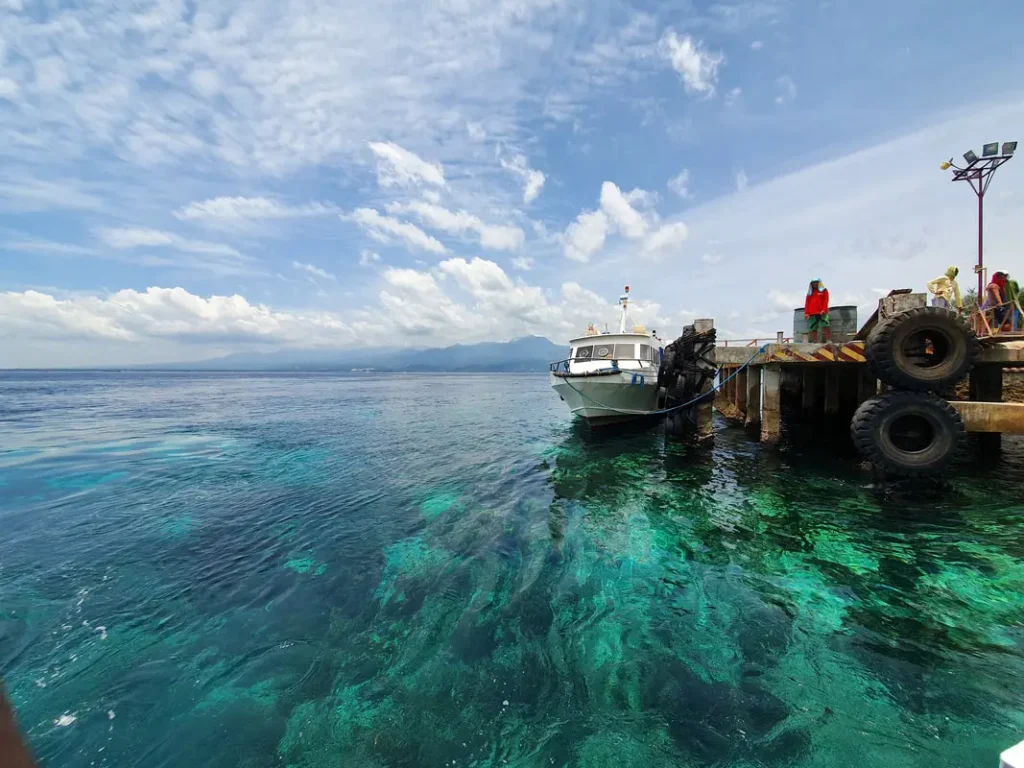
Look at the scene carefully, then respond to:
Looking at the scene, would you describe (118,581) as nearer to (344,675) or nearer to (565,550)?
(344,675)

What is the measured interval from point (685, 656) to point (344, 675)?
3991 millimetres

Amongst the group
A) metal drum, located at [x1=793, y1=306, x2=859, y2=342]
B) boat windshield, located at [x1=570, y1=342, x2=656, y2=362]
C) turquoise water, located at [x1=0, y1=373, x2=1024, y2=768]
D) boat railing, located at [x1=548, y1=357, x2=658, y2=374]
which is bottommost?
turquoise water, located at [x1=0, y1=373, x2=1024, y2=768]

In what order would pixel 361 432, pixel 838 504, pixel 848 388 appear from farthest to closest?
pixel 361 432
pixel 848 388
pixel 838 504

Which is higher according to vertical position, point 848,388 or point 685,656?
point 848,388

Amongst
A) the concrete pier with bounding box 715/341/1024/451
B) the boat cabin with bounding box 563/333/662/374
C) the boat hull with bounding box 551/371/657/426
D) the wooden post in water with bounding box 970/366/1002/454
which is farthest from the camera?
the boat cabin with bounding box 563/333/662/374

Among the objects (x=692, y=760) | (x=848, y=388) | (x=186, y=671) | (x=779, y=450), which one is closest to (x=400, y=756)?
(x=692, y=760)

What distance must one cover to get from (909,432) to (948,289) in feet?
17.1

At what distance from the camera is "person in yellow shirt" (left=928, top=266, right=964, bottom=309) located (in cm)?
1260

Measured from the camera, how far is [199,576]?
24.5ft

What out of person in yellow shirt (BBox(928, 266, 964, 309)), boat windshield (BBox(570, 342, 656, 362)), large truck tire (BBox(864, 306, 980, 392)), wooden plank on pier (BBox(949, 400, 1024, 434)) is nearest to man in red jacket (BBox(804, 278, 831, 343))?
person in yellow shirt (BBox(928, 266, 964, 309))

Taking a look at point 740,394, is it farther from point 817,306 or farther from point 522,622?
point 522,622

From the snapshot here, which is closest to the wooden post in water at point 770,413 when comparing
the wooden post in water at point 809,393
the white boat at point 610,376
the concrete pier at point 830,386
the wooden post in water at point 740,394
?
the concrete pier at point 830,386

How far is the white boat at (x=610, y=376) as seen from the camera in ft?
58.1

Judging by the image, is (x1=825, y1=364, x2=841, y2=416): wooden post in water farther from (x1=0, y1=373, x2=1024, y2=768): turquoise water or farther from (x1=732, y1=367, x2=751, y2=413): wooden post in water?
(x1=0, y1=373, x2=1024, y2=768): turquoise water
